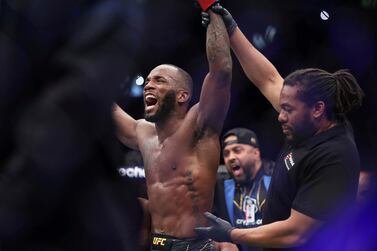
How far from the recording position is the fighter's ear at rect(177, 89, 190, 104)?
3482mm

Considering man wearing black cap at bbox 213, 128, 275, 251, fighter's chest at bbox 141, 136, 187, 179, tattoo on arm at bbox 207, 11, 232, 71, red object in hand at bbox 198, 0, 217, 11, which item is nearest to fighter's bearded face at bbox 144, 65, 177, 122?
fighter's chest at bbox 141, 136, 187, 179

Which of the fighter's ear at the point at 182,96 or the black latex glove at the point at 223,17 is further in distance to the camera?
the fighter's ear at the point at 182,96

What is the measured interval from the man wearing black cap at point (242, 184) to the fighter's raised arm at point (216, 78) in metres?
1.07

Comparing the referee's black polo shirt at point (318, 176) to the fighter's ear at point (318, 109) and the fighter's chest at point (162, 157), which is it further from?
the fighter's chest at point (162, 157)

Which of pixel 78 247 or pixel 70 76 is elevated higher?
pixel 70 76

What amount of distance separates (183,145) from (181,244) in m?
0.48

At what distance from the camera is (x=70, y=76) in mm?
862

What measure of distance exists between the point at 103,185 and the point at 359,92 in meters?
2.06

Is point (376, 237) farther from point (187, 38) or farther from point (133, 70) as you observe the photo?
point (133, 70)

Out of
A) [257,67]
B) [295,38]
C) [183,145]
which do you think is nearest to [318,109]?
[257,67]

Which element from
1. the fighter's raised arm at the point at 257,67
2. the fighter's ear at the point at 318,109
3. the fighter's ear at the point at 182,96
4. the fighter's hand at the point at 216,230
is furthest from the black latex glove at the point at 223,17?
the fighter's hand at the point at 216,230

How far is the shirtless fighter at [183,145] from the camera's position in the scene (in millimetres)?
3145

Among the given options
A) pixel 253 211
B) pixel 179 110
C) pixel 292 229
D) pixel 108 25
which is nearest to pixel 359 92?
pixel 292 229

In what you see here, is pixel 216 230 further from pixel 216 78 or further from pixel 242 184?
pixel 242 184
